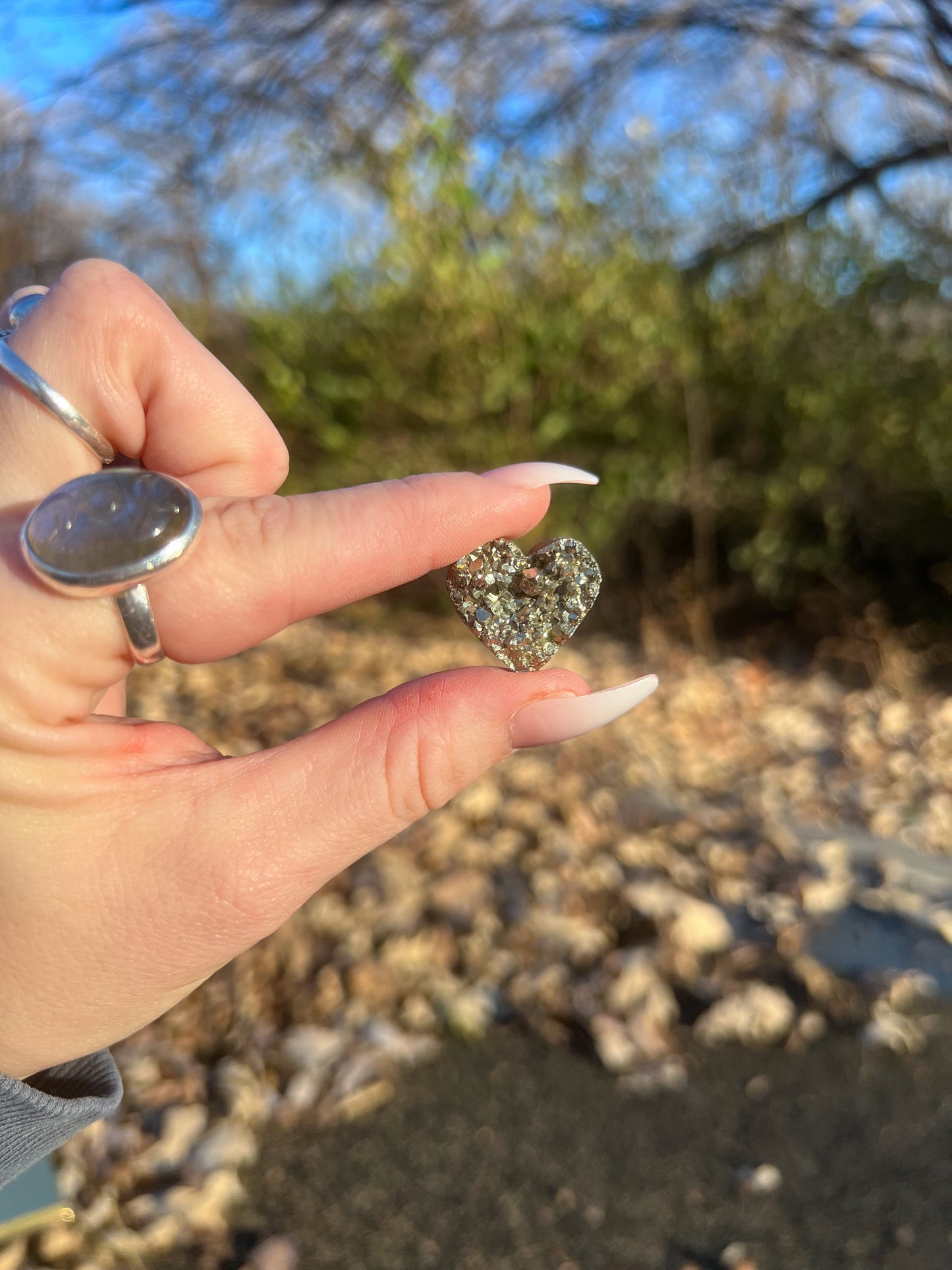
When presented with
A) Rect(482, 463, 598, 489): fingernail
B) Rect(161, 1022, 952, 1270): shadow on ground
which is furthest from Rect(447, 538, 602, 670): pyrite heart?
Rect(161, 1022, 952, 1270): shadow on ground

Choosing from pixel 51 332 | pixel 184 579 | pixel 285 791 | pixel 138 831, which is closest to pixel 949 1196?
pixel 285 791

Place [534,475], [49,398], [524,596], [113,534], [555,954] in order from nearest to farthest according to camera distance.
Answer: [113,534], [49,398], [534,475], [524,596], [555,954]

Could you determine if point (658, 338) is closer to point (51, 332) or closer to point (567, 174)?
point (567, 174)

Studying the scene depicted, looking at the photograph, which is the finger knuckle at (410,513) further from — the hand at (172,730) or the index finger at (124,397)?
the index finger at (124,397)

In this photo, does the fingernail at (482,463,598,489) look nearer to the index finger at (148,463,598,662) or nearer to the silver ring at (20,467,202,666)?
the index finger at (148,463,598,662)

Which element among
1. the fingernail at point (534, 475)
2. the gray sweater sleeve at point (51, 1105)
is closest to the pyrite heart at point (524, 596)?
the fingernail at point (534, 475)

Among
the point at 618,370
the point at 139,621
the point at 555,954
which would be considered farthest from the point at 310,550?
the point at 618,370

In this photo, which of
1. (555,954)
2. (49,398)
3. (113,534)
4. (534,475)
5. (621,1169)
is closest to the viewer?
(113,534)

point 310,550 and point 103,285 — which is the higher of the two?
point 103,285

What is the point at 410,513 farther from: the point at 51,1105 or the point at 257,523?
the point at 51,1105
